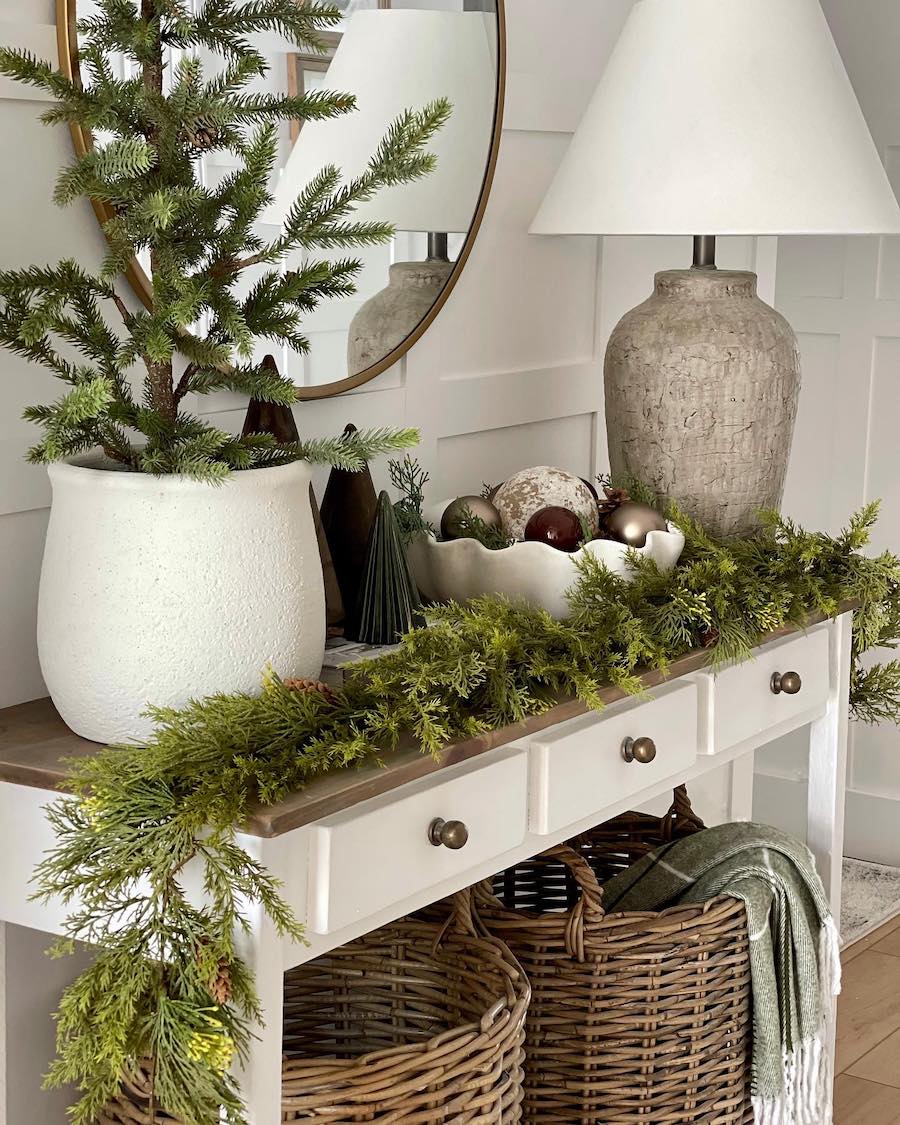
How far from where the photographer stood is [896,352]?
3.13m

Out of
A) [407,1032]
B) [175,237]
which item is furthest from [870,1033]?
[175,237]

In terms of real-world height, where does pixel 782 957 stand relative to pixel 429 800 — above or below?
below

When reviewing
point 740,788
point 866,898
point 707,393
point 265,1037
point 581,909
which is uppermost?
point 707,393

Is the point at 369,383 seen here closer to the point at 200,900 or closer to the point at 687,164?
the point at 687,164

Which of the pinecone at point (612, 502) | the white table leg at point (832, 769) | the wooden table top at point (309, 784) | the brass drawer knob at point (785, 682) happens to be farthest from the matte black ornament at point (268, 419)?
the white table leg at point (832, 769)

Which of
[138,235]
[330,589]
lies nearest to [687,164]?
[330,589]

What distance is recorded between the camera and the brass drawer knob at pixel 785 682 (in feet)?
5.84

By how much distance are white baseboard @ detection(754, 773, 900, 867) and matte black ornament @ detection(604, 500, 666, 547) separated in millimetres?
A: 1854

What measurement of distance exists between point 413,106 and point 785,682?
838mm

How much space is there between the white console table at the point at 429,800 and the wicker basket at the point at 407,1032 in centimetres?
14

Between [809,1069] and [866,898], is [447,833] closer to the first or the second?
[809,1069]

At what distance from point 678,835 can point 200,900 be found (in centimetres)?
105

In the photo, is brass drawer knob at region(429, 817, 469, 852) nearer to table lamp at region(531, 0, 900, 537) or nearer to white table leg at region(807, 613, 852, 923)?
table lamp at region(531, 0, 900, 537)

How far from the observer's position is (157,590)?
3.79ft
